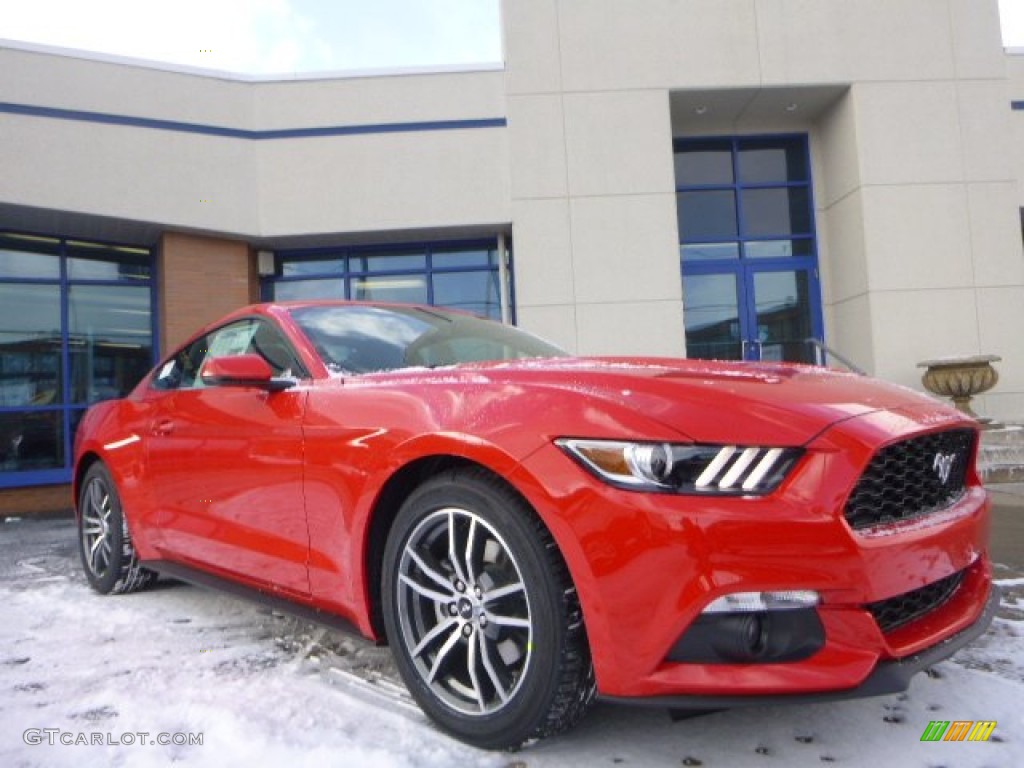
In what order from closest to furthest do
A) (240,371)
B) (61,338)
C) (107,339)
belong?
1. (240,371)
2. (61,338)
3. (107,339)

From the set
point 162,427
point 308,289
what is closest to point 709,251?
point 308,289

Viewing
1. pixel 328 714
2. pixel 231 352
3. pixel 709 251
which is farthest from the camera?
pixel 709 251

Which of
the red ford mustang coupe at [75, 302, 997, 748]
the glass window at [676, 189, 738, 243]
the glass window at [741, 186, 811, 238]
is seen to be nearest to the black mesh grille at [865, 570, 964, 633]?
the red ford mustang coupe at [75, 302, 997, 748]

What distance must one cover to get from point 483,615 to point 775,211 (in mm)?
11035

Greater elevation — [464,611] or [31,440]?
[31,440]

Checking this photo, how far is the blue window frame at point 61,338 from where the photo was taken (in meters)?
9.88

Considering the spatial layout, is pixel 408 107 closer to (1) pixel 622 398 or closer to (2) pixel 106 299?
(2) pixel 106 299

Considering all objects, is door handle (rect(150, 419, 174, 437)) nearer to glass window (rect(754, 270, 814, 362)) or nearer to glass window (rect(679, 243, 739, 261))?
glass window (rect(679, 243, 739, 261))

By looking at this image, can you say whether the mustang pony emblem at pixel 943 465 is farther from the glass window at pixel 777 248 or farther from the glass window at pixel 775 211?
the glass window at pixel 775 211

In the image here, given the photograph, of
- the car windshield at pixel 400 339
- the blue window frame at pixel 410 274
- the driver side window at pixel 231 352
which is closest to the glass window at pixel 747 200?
the blue window frame at pixel 410 274

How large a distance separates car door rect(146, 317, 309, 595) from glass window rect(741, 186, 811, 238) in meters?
9.77

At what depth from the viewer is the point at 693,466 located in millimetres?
1841

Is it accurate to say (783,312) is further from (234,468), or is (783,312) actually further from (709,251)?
(234,468)

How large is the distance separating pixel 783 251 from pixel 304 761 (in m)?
11.1
